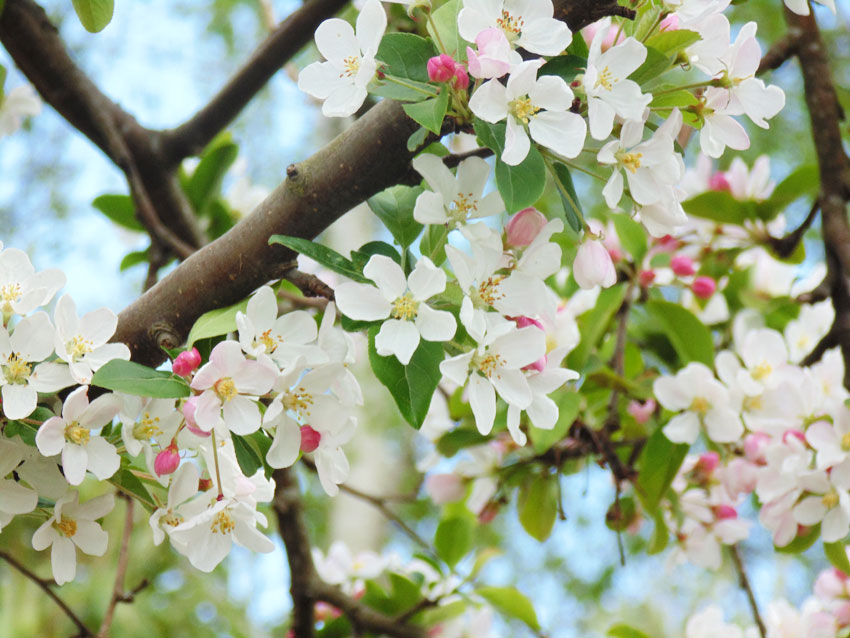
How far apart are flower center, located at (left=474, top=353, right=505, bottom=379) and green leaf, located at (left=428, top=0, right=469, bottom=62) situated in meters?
0.23

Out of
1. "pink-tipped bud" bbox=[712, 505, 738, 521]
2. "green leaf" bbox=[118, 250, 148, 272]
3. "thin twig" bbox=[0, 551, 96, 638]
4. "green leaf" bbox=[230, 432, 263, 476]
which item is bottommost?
"pink-tipped bud" bbox=[712, 505, 738, 521]

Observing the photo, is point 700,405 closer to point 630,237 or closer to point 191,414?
point 630,237

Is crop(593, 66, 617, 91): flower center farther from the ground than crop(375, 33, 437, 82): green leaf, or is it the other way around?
crop(375, 33, 437, 82): green leaf

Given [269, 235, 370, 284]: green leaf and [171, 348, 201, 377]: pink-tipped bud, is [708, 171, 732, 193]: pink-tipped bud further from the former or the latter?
[171, 348, 201, 377]: pink-tipped bud

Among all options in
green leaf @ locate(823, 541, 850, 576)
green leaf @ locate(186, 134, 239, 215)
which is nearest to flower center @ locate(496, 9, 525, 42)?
green leaf @ locate(823, 541, 850, 576)

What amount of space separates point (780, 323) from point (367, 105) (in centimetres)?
78

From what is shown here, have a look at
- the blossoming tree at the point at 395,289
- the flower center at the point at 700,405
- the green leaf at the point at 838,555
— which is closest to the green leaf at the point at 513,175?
the blossoming tree at the point at 395,289

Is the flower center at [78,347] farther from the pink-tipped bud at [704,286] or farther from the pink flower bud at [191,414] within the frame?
the pink-tipped bud at [704,286]

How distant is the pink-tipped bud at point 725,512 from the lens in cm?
123

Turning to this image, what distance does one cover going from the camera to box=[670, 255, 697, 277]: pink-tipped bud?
1.32m

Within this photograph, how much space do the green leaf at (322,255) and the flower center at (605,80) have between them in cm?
23

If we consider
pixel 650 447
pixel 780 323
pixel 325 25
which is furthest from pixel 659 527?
pixel 325 25

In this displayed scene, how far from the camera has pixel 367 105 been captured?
3.75 feet

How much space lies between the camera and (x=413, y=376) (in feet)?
2.02
